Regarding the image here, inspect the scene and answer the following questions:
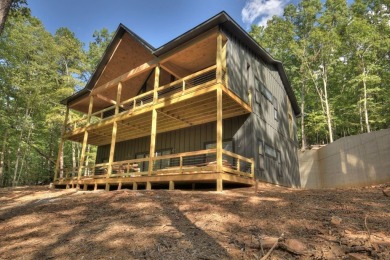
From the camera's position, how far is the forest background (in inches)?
1120

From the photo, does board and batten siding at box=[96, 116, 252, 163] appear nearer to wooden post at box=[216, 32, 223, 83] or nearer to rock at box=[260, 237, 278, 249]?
wooden post at box=[216, 32, 223, 83]

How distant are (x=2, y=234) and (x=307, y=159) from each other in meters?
22.1

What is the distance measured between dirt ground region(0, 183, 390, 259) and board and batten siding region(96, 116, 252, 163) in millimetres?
6354

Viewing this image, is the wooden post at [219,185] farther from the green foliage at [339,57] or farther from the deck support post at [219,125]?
the green foliage at [339,57]

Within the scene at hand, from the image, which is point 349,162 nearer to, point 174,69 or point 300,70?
point 174,69

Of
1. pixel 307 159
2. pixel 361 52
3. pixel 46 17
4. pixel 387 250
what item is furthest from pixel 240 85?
pixel 46 17

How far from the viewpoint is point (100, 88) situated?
63.5ft

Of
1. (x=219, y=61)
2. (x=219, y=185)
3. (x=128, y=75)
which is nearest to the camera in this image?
(x=219, y=185)

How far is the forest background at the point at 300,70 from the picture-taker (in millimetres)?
Result: 28453

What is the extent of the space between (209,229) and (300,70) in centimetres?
3066

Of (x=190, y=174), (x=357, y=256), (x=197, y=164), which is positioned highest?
(x=197, y=164)

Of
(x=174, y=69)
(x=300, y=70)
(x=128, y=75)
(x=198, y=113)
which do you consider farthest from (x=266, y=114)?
(x=300, y=70)

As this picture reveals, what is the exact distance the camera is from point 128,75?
17250mm

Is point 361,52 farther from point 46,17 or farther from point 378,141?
point 46,17
